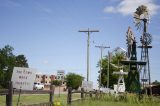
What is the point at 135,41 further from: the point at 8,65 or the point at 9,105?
the point at 8,65

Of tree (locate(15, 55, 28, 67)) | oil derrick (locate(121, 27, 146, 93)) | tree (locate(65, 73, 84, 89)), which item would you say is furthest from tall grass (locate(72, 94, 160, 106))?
tree (locate(65, 73, 84, 89))

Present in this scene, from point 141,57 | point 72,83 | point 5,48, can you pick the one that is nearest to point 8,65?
point 5,48

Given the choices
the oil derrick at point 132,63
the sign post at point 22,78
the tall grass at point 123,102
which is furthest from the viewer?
the oil derrick at point 132,63

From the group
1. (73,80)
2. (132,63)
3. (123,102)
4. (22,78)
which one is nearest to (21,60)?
(73,80)

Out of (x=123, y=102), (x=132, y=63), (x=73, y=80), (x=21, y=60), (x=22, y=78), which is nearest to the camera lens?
(x=22, y=78)

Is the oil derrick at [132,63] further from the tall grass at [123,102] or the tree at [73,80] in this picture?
the tree at [73,80]

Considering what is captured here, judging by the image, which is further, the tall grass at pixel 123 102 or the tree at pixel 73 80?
the tree at pixel 73 80

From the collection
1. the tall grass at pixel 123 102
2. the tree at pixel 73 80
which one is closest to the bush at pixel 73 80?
the tree at pixel 73 80

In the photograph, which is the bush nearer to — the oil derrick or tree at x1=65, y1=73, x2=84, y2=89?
tree at x1=65, y1=73, x2=84, y2=89

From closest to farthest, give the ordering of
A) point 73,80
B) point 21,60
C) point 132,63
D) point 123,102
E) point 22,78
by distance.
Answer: point 22,78 → point 123,102 → point 132,63 → point 21,60 → point 73,80

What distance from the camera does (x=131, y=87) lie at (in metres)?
54.9

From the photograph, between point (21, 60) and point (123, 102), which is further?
point (21, 60)

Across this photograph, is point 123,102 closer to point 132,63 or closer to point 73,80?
point 132,63

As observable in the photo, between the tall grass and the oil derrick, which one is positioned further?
the oil derrick
